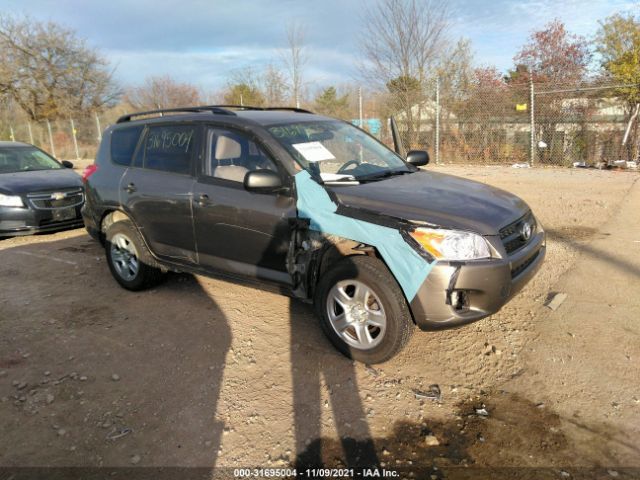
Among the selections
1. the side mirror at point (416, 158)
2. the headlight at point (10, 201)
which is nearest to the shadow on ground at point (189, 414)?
the side mirror at point (416, 158)

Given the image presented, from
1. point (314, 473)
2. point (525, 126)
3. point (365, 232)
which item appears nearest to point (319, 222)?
point (365, 232)

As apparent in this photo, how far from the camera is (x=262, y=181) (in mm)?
3396

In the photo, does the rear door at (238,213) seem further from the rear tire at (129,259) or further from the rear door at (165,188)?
the rear tire at (129,259)

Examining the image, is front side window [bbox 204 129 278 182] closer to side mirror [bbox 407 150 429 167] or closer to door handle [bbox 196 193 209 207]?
door handle [bbox 196 193 209 207]

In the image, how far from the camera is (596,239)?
599 centimetres

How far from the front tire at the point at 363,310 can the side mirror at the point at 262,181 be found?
0.77 meters

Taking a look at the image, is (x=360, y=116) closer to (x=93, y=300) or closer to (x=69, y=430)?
(x=93, y=300)

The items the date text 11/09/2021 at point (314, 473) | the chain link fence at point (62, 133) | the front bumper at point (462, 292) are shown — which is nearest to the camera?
the date text 11/09/2021 at point (314, 473)

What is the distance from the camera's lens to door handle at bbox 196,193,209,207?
155 inches

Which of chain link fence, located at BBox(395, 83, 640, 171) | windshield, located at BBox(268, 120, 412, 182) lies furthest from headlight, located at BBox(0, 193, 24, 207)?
chain link fence, located at BBox(395, 83, 640, 171)

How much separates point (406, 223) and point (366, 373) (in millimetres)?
1094

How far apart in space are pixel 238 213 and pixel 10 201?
5177 millimetres

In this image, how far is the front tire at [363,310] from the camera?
10.0ft

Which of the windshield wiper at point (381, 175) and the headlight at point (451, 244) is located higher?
the windshield wiper at point (381, 175)
